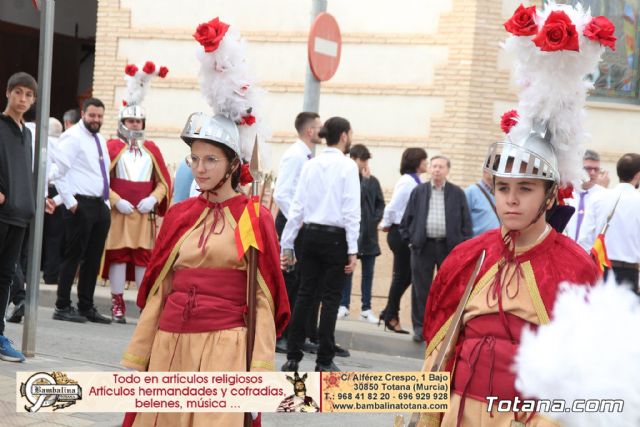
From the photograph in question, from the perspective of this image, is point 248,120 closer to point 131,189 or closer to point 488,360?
point 488,360

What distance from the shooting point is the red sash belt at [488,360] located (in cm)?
405

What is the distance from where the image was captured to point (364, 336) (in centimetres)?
1230

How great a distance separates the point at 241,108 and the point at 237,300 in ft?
3.42

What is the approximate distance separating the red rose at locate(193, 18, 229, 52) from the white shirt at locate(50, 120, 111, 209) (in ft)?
18.9

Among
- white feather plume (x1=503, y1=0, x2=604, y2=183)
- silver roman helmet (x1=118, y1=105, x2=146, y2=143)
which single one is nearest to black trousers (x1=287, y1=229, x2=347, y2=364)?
silver roman helmet (x1=118, y1=105, x2=146, y2=143)

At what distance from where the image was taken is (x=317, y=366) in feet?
30.8

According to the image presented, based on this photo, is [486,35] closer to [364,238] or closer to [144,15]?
[364,238]

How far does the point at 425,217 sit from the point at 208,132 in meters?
6.31

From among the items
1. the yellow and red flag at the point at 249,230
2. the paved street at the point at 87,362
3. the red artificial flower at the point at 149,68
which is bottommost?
the paved street at the point at 87,362

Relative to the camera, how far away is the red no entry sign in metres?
12.0

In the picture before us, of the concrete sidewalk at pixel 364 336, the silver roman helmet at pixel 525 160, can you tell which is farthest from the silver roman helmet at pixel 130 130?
the silver roman helmet at pixel 525 160

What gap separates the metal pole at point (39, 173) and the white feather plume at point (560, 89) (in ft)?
16.2

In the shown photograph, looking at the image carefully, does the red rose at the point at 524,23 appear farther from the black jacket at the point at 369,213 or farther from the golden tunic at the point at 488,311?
the black jacket at the point at 369,213

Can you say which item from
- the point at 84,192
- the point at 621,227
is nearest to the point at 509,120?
the point at 621,227
